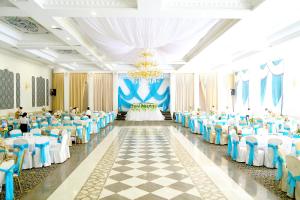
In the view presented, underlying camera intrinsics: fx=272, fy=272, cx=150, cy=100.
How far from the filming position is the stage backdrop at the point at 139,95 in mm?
20938

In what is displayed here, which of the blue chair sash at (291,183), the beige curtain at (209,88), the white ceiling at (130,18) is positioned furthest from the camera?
the beige curtain at (209,88)

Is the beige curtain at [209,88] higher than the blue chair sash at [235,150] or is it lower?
higher

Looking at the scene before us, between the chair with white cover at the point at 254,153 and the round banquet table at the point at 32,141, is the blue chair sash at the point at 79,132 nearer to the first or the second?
the round banquet table at the point at 32,141

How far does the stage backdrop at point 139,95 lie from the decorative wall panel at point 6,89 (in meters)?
9.81

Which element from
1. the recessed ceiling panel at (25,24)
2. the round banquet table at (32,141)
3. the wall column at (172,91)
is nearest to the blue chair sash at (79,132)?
the round banquet table at (32,141)

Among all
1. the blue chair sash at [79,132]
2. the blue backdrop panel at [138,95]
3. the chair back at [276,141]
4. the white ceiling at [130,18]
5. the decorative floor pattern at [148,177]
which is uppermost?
the white ceiling at [130,18]

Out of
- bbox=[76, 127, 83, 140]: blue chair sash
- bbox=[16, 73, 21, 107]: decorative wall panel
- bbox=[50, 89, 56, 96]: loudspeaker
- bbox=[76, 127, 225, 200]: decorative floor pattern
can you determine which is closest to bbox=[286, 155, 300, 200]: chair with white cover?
bbox=[76, 127, 225, 200]: decorative floor pattern

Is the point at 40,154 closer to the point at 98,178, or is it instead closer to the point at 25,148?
the point at 25,148

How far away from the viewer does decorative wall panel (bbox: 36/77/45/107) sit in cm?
1535

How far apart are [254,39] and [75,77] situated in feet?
43.2

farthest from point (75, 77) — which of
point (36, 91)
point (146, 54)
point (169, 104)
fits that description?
point (146, 54)

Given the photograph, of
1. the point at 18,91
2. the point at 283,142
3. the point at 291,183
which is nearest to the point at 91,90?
the point at 18,91

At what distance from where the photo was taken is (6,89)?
36.9 ft

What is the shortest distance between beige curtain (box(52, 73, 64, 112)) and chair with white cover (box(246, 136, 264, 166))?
15.1 metres
